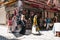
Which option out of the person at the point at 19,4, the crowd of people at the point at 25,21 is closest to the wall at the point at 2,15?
the crowd of people at the point at 25,21

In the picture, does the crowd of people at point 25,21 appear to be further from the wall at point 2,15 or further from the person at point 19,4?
the wall at point 2,15

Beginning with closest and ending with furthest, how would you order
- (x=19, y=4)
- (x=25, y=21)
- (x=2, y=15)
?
(x=25, y=21) < (x=19, y=4) < (x=2, y=15)

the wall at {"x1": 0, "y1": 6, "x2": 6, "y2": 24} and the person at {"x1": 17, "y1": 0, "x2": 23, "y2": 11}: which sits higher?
the person at {"x1": 17, "y1": 0, "x2": 23, "y2": 11}

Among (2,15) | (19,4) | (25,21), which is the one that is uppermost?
(19,4)

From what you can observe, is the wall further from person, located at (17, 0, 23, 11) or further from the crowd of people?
person, located at (17, 0, 23, 11)

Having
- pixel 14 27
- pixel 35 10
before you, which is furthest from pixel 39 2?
pixel 14 27

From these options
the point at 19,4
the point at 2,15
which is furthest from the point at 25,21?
the point at 2,15

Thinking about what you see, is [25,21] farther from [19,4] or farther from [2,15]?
[2,15]

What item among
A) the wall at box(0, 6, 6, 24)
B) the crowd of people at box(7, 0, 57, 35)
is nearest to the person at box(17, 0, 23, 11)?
the crowd of people at box(7, 0, 57, 35)

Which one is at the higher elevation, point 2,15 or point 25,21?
point 2,15

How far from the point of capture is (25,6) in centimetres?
2186

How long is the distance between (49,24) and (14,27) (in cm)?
548

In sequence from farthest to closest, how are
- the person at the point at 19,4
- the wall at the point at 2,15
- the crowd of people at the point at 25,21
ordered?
the wall at the point at 2,15, the person at the point at 19,4, the crowd of people at the point at 25,21

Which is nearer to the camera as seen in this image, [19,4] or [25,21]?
[25,21]
